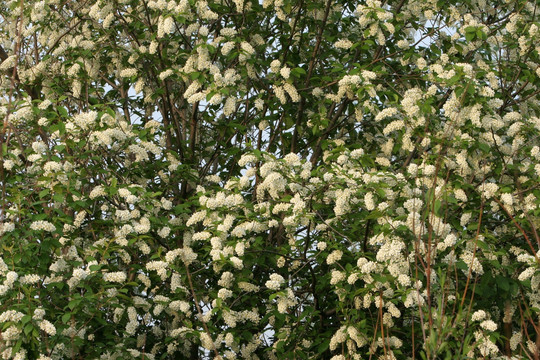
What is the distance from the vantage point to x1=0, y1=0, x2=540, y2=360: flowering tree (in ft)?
16.5

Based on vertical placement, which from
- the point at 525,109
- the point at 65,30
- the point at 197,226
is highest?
the point at 65,30

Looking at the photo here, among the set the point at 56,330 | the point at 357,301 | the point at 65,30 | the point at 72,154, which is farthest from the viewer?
the point at 65,30

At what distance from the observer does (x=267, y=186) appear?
5.38m

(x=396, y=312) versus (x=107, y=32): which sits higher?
(x=107, y=32)

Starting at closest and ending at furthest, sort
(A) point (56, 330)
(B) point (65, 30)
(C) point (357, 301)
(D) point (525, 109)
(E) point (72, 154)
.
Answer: (A) point (56, 330) < (C) point (357, 301) < (E) point (72, 154) < (D) point (525, 109) < (B) point (65, 30)

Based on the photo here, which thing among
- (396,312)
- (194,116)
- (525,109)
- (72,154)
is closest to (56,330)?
(72,154)

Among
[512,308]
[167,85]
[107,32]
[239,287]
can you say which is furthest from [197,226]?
[512,308]

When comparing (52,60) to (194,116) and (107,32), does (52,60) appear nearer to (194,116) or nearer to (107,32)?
(107,32)

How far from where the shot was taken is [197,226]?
644 centimetres

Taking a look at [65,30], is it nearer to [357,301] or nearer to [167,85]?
[167,85]

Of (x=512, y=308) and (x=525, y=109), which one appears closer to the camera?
(x=512, y=308)

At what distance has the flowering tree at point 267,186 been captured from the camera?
5.03 meters

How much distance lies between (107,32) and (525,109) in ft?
12.4

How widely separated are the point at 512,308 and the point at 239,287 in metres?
1.90
